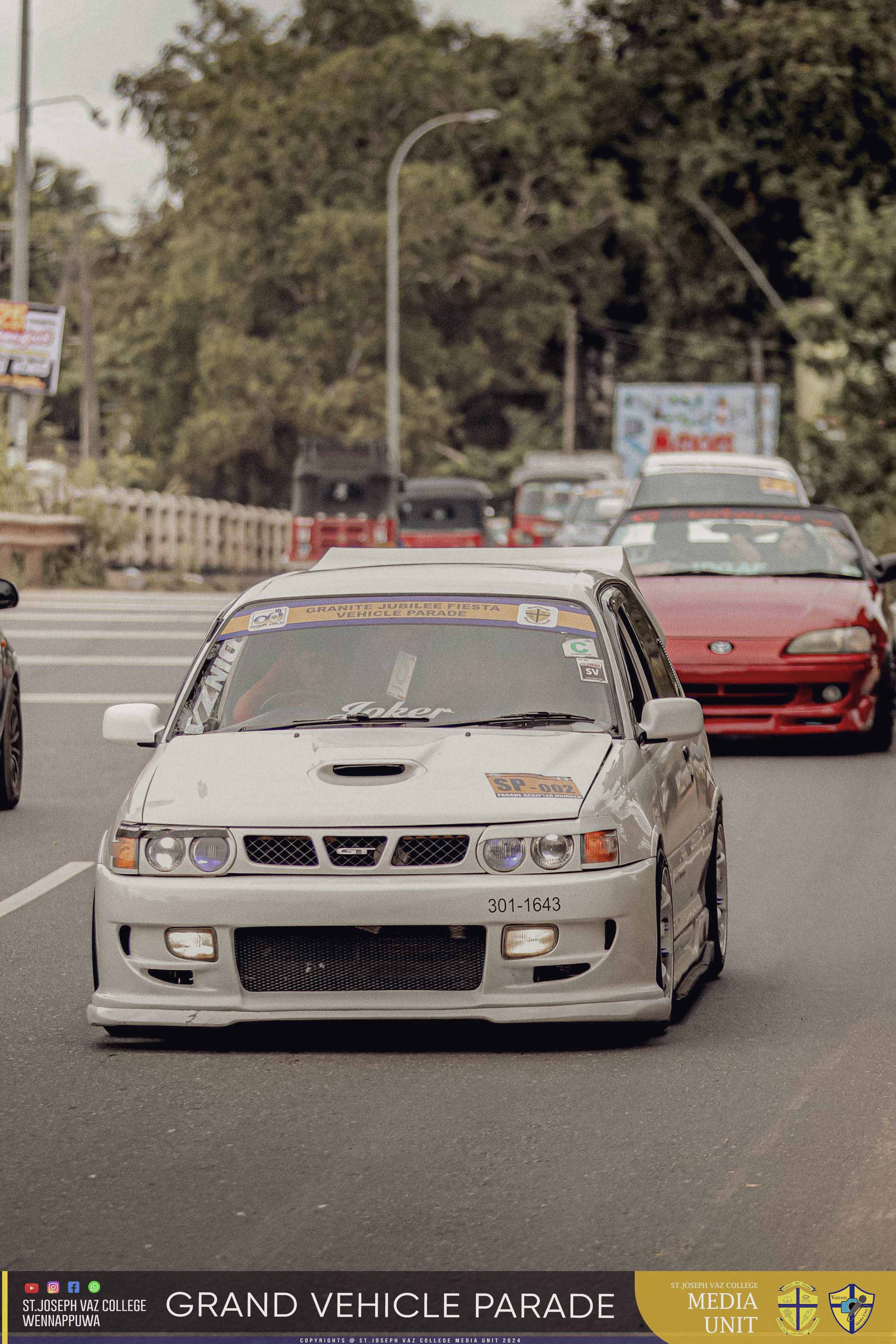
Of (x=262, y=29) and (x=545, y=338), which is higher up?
(x=262, y=29)

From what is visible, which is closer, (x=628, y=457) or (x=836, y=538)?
(x=836, y=538)

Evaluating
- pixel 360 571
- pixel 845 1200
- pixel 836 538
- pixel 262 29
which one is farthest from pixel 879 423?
pixel 262 29

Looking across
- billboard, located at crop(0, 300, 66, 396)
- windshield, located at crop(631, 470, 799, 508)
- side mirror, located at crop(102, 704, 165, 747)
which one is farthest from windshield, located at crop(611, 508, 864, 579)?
billboard, located at crop(0, 300, 66, 396)

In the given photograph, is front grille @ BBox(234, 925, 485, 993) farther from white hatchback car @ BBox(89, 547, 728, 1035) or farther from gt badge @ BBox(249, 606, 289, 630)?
gt badge @ BBox(249, 606, 289, 630)

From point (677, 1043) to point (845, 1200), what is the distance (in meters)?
1.72

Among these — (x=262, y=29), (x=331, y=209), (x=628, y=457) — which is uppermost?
(x=262, y=29)

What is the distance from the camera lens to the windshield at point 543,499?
137ft

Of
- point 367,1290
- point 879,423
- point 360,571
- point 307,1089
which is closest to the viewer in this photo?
point 367,1290

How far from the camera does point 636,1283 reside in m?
4.70

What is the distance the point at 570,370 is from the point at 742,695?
58285 mm

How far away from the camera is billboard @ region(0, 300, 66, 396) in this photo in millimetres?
33812

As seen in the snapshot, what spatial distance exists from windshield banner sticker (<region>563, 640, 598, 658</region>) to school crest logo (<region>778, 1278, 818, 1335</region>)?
10.7ft

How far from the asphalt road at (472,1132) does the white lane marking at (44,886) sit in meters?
0.37

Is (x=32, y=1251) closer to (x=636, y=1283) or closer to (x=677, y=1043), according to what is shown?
(x=636, y=1283)
